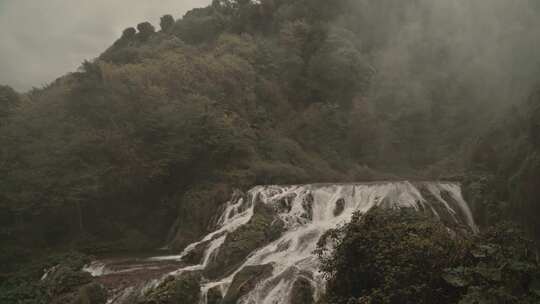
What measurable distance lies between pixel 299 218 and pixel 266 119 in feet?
46.7

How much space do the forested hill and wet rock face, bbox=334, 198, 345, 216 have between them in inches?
174

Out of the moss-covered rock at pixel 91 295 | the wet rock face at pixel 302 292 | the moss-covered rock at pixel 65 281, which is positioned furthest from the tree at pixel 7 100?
the wet rock face at pixel 302 292

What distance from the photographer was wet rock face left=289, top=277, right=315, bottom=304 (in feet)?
30.5

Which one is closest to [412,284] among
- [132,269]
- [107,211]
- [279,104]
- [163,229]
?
[132,269]

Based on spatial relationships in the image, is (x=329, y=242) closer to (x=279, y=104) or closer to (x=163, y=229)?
(x=163, y=229)

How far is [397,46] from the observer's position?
117ft

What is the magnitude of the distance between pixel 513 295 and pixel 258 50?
1128 inches

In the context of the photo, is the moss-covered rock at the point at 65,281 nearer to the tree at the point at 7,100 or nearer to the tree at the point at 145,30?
the tree at the point at 7,100

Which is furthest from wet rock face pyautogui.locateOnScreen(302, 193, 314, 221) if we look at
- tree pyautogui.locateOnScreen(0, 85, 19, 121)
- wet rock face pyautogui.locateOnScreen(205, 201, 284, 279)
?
tree pyautogui.locateOnScreen(0, 85, 19, 121)

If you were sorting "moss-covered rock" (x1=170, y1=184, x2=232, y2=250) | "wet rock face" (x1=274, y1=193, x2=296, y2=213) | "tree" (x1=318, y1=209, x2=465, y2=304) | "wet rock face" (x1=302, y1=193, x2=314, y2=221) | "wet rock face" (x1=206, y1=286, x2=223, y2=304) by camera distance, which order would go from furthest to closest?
"moss-covered rock" (x1=170, y1=184, x2=232, y2=250) < "wet rock face" (x1=274, y1=193, x2=296, y2=213) < "wet rock face" (x1=302, y1=193, x2=314, y2=221) < "wet rock face" (x1=206, y1=286, x2=223, y2=304) < "tree" (x1=318, y1=209, x2=465, y2=304)

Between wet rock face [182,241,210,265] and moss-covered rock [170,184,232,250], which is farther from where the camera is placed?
moss-covered rock [170,184,232,250]

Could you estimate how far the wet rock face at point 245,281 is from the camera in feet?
32.2

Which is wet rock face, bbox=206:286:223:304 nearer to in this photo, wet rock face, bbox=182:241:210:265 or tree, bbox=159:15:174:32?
wet rock face, bbox=182:241:210:265

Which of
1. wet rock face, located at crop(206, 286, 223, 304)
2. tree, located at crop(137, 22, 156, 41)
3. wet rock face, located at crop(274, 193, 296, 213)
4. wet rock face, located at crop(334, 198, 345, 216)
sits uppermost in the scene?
tree, located at crop(137, 22, 156, 41)
